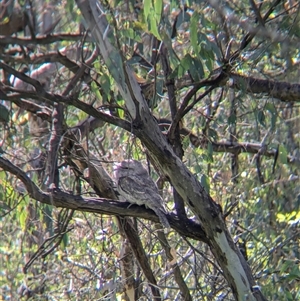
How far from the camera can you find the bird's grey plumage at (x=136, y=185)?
15.8 feet

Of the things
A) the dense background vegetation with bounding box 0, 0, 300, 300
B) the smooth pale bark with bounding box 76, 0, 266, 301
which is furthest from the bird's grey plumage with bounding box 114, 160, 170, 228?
the smooth pale bark with bounding box 76, 0, 266, 301

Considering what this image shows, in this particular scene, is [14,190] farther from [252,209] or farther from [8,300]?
[8,300]

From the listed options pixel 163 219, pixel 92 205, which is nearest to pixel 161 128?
pixel 163 219

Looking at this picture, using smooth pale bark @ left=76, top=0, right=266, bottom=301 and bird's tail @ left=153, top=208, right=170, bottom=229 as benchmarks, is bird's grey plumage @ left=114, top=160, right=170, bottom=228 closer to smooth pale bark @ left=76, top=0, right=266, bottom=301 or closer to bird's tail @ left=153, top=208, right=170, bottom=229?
bird's tail @ left=153, top=208, right=170, bottom=229

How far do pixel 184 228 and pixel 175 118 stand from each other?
0.65 m

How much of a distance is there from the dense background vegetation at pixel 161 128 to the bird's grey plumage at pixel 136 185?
0.31 feet

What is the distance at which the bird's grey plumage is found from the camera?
Result: 15.8 ft

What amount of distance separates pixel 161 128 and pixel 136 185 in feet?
1.58

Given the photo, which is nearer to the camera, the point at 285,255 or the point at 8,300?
the point at 285,255

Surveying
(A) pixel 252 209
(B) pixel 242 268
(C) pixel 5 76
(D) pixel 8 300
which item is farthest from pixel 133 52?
(D) pixel 8 300

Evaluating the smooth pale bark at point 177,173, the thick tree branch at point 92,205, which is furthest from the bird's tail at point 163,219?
the smooth pale bark at point 177,173

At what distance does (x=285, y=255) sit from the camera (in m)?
5.86

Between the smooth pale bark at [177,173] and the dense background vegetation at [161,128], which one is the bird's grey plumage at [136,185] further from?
the smooth pale bark at [177,173]

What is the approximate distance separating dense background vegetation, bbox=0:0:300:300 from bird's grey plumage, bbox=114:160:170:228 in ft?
0.31
